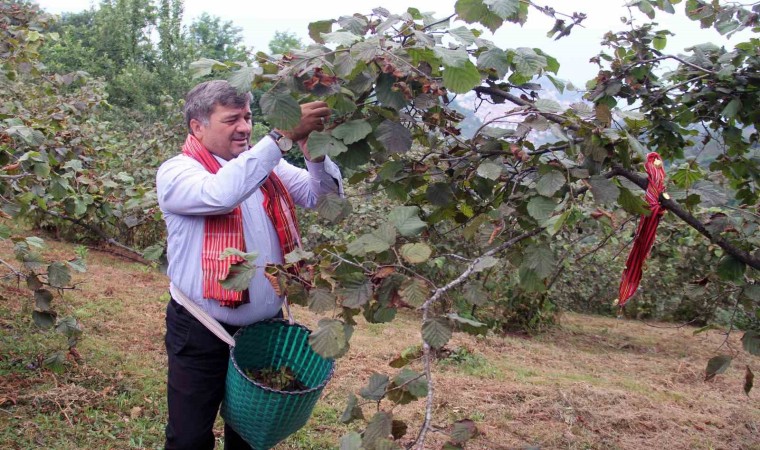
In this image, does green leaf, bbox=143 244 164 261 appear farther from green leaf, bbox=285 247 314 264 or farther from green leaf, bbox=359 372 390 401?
green leaf, bbox=359 372 390 401

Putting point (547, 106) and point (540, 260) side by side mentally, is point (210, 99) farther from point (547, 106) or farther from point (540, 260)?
point (540, 260)

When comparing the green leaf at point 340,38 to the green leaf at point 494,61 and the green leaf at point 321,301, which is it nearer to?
the green leaf at point 494,61

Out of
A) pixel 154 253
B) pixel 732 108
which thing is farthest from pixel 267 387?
pixel 732 108

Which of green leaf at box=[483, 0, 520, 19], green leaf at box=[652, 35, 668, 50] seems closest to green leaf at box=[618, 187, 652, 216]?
green leaf at box=[483, 0, 520, 19]

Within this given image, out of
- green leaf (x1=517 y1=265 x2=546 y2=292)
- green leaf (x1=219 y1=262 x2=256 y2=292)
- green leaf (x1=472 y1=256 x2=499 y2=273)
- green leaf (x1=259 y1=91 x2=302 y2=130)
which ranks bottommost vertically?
green leaf (x1=219 y1=262 x2=256 y2=292)

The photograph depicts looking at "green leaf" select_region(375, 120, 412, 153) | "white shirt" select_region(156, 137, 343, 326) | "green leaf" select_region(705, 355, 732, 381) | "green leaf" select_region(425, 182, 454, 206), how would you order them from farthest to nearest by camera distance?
1. "green leaf" select_region(705, 355, 732, 381)
2. "white shirt" select_region(156, 137, 343, 326)
3. "green leaf" select_region(425, 182, 454, 206)
4. "green leaf" select_region(375, 120, 412, 153)

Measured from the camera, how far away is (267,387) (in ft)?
6.69

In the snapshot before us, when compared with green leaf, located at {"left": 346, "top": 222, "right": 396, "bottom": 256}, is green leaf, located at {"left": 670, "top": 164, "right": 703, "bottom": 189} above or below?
above

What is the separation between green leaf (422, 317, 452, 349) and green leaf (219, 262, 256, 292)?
419 millimetres

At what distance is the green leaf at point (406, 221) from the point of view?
145 cm

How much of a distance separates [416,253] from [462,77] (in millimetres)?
427

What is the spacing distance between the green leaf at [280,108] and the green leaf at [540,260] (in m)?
0.64

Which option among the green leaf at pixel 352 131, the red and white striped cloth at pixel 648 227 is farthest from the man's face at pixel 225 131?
the red and white striped cloth at pixel 648 227

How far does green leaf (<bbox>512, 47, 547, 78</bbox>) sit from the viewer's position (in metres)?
1.63
